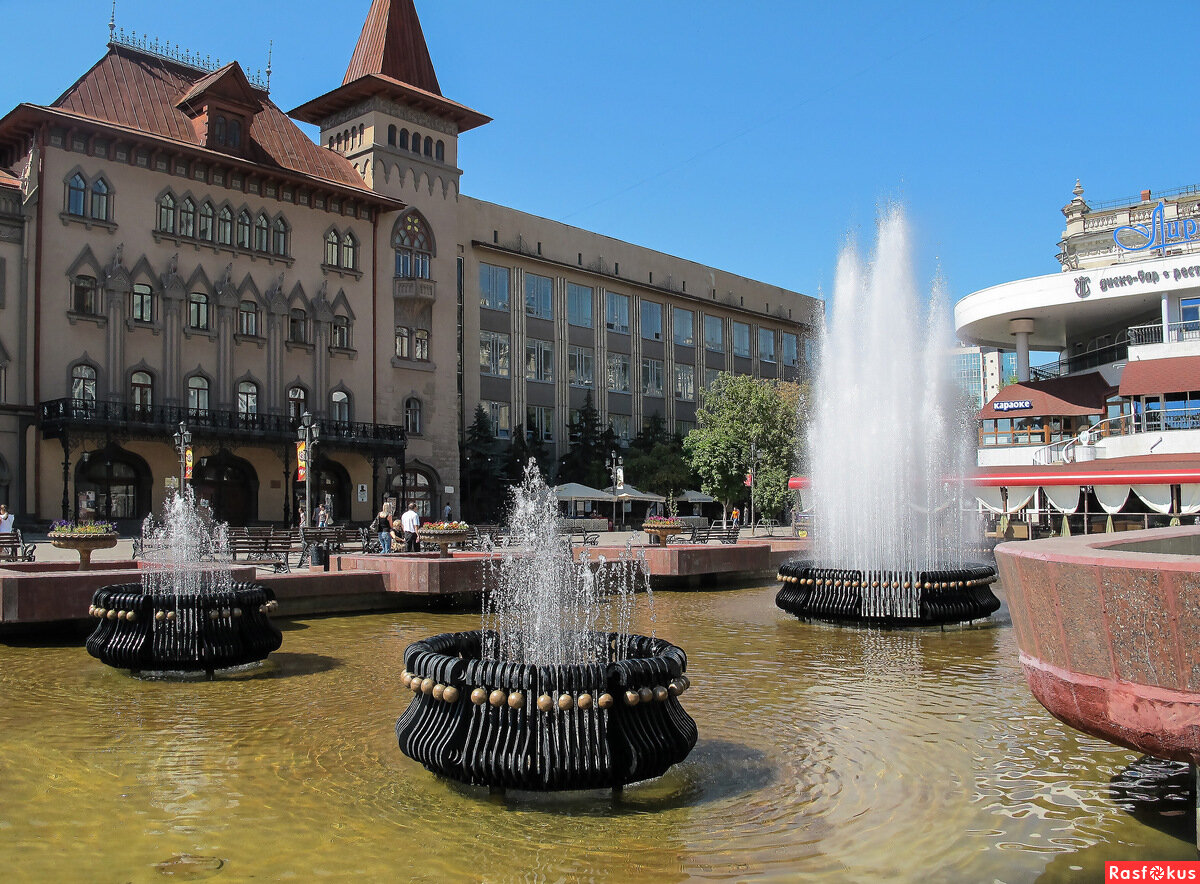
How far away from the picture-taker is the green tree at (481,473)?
53.5 metres

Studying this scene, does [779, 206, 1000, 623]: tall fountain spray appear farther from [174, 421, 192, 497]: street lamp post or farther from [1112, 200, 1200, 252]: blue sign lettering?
[1112, 200, 1200, 252]: blue sign lettering

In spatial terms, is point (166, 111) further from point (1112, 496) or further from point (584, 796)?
point (584, 796)

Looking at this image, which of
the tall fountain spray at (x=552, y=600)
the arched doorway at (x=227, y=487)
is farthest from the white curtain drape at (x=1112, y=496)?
the arched doorway at (x=227, y=487)

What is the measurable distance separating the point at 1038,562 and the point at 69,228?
40879mm

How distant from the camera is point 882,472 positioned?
16.8 m

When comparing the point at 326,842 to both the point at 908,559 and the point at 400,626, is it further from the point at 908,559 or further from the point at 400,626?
the point at 908,559

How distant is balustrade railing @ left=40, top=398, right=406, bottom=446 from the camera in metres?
36.3

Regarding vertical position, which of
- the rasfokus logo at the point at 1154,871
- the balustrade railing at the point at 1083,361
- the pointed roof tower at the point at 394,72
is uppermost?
the pointed roof tower at the point at 394,72

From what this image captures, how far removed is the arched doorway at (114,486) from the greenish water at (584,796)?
31.4 m

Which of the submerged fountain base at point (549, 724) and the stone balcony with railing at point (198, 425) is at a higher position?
the stone balcony with railing at point (198, 425)

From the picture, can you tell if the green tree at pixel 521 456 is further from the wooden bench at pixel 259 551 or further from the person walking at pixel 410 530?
the person walking at pixel 410 530

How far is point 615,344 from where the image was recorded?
6406 cm

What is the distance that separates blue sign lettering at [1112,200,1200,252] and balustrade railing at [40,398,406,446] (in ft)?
108

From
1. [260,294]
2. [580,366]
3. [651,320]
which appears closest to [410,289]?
[260,294]
